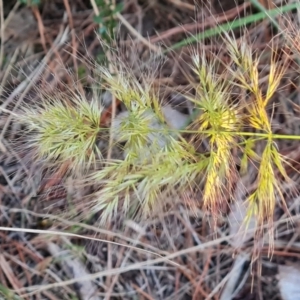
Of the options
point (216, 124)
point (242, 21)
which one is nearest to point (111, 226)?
point (216, 124)

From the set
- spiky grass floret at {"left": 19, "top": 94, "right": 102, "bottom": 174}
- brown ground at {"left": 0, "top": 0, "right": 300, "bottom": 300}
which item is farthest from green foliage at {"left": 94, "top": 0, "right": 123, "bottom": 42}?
spiky grass floret at {"left": 19, "top": 94, "right": 102, "bottom": 174}

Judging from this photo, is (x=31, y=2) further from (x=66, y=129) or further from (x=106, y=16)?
(x=66, y=129)

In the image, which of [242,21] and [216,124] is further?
[242,21]

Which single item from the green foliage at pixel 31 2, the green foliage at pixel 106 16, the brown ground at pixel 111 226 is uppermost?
the green foliage at pixel 31 2

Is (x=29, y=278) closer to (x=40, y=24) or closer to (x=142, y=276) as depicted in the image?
(x=142, y=276)

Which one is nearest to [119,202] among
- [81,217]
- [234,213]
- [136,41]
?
[81,217]

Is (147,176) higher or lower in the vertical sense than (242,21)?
lower

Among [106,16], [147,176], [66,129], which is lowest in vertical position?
[147,176]

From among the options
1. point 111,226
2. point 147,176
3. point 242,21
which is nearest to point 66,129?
point 147,176

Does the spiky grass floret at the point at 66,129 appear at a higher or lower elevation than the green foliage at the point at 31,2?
lower

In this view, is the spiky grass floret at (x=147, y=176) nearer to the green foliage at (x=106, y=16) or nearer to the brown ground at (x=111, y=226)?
the brown ground at (x=111, y=226)

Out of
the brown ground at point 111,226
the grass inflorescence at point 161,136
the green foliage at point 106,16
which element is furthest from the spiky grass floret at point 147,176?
the green foliage at point 106,16
